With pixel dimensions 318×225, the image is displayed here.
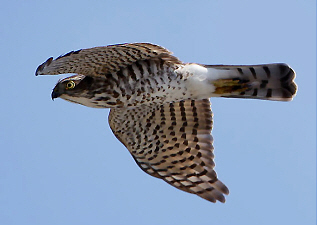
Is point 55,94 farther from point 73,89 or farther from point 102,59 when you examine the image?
point 102,59

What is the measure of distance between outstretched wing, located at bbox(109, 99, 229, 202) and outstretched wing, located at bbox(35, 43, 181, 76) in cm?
112

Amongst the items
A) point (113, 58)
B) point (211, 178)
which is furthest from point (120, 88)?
point (211, 178)

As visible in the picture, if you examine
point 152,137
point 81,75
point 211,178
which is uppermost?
point 81,75

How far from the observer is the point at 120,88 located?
975cm

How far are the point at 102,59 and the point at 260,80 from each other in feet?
7.69

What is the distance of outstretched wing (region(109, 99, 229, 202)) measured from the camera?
413 inches

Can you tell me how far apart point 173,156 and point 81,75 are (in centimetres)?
201

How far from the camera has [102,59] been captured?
9.45 meters

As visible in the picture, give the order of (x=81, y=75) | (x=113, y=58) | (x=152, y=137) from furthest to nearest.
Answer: (x=152, y=137) → (x=81, y=75) → (x=113, y=58)

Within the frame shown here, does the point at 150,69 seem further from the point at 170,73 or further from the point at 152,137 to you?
the point at 152,137

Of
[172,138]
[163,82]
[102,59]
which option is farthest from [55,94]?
[172,138]

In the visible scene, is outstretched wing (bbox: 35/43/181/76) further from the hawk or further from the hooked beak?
the hooked beak

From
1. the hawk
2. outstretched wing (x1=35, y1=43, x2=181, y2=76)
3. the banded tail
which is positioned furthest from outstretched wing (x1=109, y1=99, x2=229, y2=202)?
outstretched wing (x1=35, y1=43, x2=181, y2=76)

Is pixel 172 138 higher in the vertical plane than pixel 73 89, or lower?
lower
